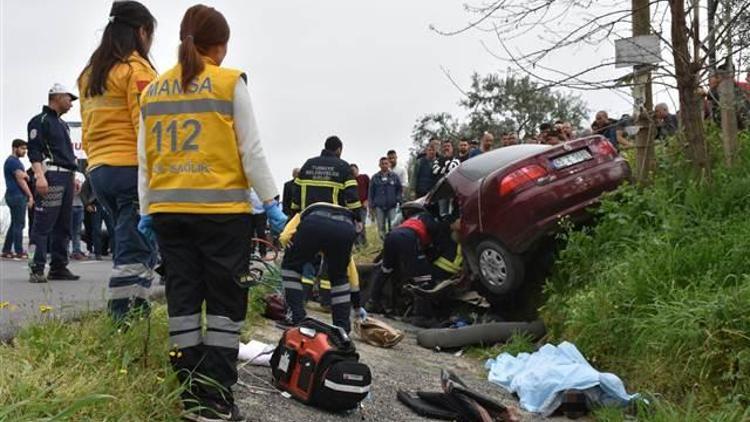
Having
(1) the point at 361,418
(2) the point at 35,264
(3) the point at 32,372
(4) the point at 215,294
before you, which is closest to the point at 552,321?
(1) the point at 361,418

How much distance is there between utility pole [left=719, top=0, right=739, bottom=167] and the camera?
7.05 m

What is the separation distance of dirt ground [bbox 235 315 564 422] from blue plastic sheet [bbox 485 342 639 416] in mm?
90

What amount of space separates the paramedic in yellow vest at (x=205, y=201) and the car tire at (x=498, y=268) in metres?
3.33

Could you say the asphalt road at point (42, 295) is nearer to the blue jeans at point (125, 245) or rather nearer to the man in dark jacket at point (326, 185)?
the blue jeans at point (125, 245)

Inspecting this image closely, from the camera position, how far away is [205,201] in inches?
147

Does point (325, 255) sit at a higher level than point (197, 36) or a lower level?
lower

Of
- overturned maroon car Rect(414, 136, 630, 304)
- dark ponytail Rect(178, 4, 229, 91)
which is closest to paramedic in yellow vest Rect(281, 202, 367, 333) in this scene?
overturned maroon car Rect(414, 136, 630, 304)

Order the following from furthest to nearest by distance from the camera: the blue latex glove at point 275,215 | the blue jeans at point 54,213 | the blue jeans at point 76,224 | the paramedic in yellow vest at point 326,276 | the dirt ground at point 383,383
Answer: the blue jeans at point 76,224 < the blue jeans at point 54,213 < the paramedic in yellow vest at point 326,276 < the dirt ground at point 383,383 < the blue latex glove at point 275,215

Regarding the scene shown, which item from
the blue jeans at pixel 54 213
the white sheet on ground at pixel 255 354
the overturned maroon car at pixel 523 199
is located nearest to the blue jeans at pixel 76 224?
the blue jeans at pixel 54 213

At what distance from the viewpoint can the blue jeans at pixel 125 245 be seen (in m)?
4.41

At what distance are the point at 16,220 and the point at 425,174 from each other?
639 cm

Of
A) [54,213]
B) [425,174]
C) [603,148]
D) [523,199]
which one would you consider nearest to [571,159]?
[603,148]

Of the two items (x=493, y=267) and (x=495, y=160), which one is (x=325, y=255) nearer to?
(x=493, y=267)

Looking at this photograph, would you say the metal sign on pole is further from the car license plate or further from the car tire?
the car tire
